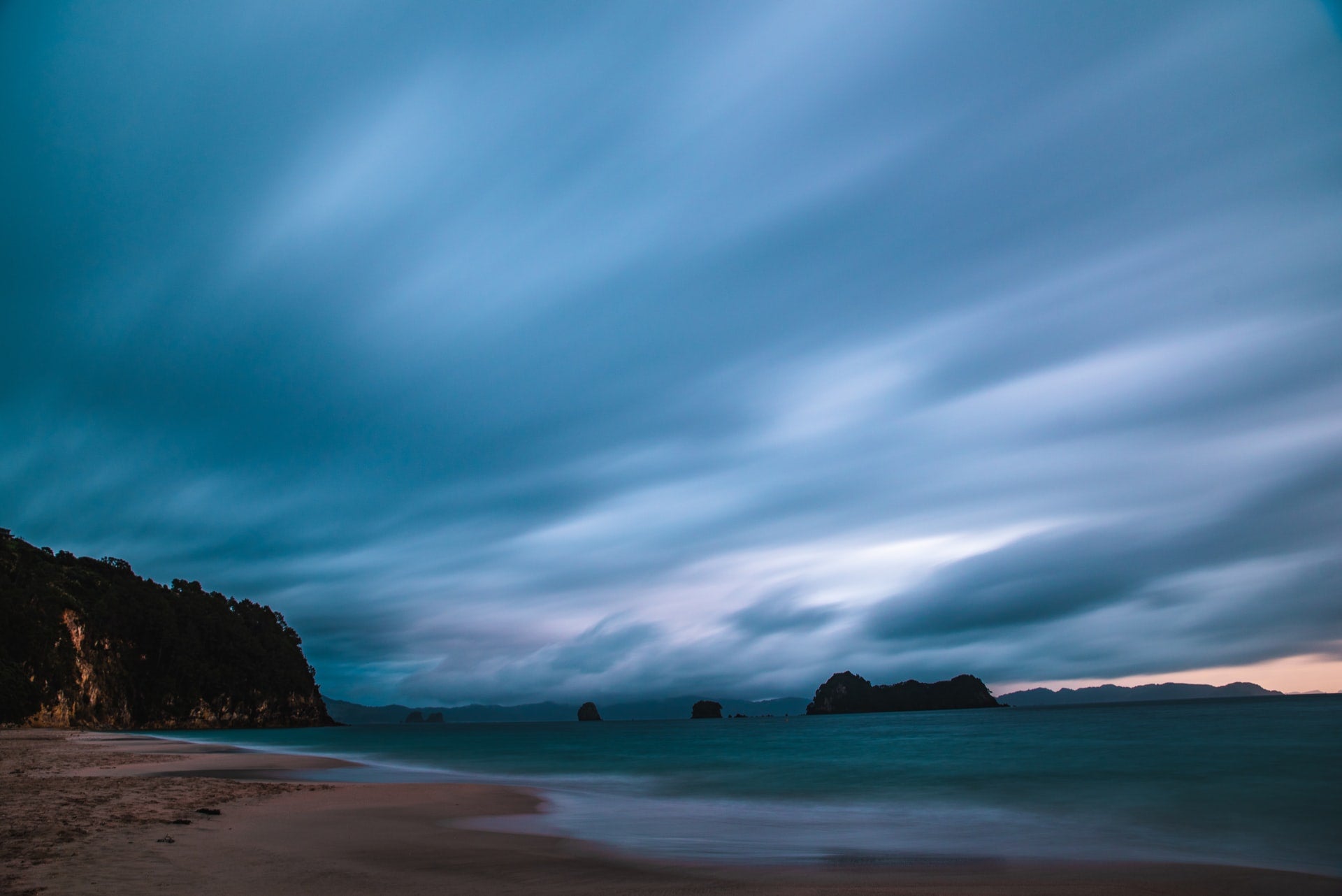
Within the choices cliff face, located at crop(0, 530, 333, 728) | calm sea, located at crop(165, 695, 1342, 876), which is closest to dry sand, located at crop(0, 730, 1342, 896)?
calm sea, located at crop(165, 695, 1342, 876)

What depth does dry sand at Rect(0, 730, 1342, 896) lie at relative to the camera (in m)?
8.38

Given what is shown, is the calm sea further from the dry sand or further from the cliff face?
the cliff face

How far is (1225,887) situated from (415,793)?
18856mm

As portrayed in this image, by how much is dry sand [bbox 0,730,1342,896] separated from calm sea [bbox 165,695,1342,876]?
1.74 m

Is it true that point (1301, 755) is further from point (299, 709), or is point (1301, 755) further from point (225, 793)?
point (299, 709)

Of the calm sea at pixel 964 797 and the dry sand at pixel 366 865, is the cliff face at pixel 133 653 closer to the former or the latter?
the calm sea at pixel 964 797

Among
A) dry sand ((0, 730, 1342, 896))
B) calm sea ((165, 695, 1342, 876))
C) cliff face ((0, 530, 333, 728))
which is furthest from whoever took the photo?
cliff face ((0, 530, 333, 728))

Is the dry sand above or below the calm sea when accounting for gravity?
above

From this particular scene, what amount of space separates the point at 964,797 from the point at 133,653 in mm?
130629

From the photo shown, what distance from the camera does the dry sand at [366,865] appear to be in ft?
27.5

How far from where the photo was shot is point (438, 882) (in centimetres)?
896

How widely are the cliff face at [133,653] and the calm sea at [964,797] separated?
39.6m

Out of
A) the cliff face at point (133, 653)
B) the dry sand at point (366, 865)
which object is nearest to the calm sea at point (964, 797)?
the dry sand at point (366, 865)

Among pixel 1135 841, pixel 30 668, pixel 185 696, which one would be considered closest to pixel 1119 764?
pixel 1135 841
